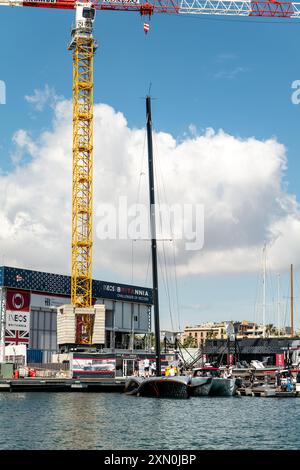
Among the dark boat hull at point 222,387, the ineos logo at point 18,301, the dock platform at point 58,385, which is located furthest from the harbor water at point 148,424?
the ineos logo at point 18,301

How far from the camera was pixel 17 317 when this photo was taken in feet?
438

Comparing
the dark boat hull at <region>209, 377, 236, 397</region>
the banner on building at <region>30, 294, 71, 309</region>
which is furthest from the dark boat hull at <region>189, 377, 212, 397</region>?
the banner on building at <region>30, 294, 71, 309</region>

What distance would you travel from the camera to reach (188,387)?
235 feet

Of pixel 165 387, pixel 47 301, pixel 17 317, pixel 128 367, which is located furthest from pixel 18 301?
pixel 165 387

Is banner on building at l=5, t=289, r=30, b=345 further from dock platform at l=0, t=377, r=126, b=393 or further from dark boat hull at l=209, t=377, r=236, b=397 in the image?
dark boat hull at l=209, t=377, r=236, b=397

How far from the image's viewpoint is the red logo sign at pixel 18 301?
133 meters

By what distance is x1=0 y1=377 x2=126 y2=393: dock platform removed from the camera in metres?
86.1

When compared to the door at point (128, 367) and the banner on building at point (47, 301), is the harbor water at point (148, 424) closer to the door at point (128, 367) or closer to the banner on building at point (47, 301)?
the door at point (128, 367)

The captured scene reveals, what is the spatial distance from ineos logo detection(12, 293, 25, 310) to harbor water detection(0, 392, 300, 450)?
63602 millimetres

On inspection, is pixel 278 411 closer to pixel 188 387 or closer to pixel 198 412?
pixel 198 412

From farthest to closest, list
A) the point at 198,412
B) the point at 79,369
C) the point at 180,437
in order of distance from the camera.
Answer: the point at 79,369
the point at 198,412
the point at 180,437
